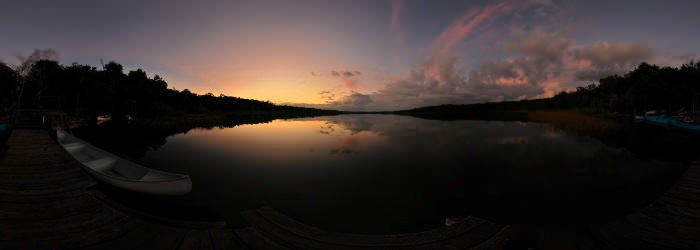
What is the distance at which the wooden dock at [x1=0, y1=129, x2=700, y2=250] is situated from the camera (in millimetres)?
6238

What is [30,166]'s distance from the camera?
605 inches

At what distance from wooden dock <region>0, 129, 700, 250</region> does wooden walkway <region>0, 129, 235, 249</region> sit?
3 cm

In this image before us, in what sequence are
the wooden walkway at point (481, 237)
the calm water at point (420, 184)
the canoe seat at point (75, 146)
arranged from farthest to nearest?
1. the canoe seat at point (75, 146)
2. the calm water at point (420, 184)
3. the wooden walkway at point (481, 237)

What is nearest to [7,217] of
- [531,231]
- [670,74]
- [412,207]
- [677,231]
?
[412,207]

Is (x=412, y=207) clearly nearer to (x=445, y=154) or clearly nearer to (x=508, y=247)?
(x=508, y=247)

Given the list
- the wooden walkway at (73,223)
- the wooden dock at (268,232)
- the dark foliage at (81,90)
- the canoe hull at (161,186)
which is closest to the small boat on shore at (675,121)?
the wooden dock at (268,232)

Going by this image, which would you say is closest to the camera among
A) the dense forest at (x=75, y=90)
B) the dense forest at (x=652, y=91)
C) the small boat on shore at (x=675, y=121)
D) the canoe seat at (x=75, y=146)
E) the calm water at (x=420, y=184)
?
the calm water at (x=420, y=184)

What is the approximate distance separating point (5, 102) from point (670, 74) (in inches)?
6949

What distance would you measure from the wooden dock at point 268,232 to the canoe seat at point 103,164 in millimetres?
3909

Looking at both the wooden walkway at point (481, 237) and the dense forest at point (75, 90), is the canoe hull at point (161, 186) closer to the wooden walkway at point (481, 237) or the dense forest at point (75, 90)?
the wooden walkway at point (481, 237)

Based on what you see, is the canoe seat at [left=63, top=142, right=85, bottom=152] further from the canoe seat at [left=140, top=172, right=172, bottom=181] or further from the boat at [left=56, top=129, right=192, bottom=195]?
the canoe seat at [left=140, top=172, right=172, bottom=181]

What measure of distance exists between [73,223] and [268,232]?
7.13 metres

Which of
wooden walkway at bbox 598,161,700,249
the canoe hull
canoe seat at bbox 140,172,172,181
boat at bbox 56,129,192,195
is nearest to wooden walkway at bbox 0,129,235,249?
boat at bbox 56,129,192,195

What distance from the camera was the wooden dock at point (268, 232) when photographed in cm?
624
